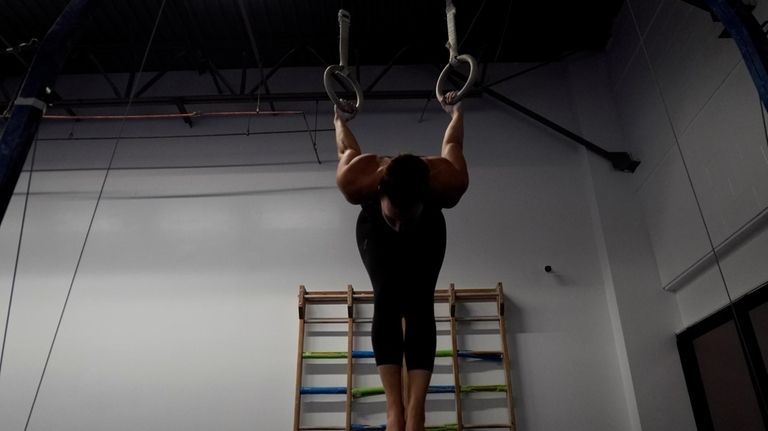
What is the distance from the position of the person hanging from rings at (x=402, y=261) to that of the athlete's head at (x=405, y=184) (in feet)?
0.23

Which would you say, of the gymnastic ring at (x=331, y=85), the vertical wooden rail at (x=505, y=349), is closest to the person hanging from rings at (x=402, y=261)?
the gymnastic ring at (x=331, y=85)

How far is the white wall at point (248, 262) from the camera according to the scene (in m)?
4.62

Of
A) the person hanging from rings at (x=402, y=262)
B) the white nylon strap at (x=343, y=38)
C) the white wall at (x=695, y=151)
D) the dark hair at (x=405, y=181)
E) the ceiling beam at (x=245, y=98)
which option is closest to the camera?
the dark hair at (x=405, y=181)

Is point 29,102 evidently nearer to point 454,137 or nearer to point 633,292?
point 454,137

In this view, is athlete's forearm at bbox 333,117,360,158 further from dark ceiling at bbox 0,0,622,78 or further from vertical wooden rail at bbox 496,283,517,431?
dark ceiling at bbox 0,0,622,78

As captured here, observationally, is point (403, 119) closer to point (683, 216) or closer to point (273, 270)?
point (273, 270)

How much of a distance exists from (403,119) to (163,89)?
9.10 feet


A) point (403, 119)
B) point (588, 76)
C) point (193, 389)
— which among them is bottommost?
point (193, 389)

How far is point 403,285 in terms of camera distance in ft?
6.70

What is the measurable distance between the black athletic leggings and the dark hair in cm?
31

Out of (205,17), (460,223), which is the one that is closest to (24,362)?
(205,17)

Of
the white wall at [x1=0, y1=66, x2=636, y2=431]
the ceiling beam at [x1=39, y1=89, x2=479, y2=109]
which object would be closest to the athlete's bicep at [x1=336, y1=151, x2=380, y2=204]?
the white wall at [x1=0, y1=66, x2=636, y2=431]

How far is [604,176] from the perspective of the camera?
5.30 metres

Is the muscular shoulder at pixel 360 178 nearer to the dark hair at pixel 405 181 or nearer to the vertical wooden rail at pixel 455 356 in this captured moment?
the dark hair at pixel 405 181
